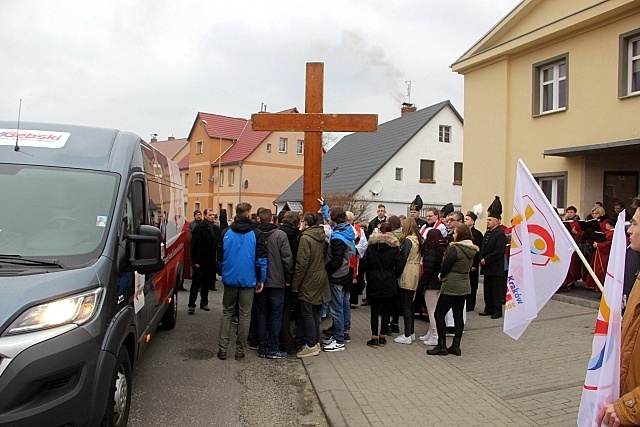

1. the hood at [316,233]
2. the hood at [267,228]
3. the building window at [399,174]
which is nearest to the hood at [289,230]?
the hood at [267,228]

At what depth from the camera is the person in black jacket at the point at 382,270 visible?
7.39 metres

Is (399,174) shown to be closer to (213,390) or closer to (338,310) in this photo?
(338,310)

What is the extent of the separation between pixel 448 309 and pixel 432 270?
64cm

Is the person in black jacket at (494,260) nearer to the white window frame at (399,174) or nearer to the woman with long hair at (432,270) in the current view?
the woman with long hair at (432,270)

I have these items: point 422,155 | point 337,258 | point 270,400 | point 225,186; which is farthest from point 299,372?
point 225,186

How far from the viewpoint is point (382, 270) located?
24.4 ft

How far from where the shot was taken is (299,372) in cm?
666

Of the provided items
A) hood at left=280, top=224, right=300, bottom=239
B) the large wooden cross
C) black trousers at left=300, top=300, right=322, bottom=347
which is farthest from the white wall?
black trousers at left=300, top=300, right=322, bottom=347

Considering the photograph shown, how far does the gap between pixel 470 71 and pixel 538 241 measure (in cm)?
1527

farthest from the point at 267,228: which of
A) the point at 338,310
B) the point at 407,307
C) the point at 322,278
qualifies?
the point at 407,307

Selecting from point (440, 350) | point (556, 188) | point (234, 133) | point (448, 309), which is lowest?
point (440, 350)

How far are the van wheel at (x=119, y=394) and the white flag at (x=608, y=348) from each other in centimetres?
313

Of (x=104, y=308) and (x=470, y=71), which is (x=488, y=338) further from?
(x=470, y=71)

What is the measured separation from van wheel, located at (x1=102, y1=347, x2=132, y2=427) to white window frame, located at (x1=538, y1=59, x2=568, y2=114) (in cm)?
1325
